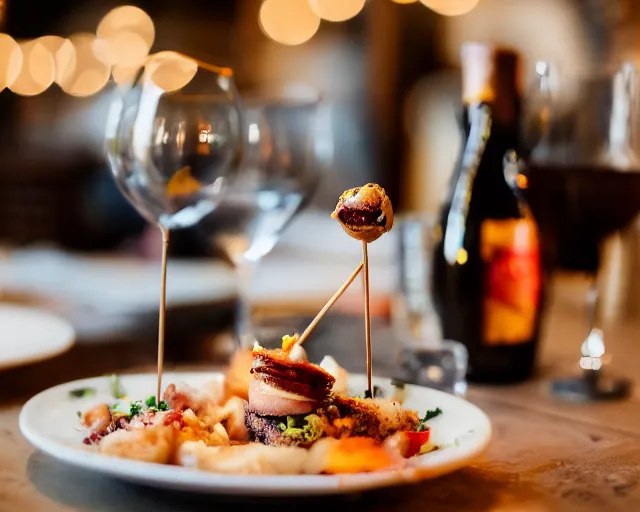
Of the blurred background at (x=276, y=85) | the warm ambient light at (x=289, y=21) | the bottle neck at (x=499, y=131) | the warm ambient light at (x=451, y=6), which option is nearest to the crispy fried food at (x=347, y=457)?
the bottle neck at (x=499, y=131)

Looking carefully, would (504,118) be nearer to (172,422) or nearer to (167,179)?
(167,179)

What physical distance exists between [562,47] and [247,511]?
→ 384 cm

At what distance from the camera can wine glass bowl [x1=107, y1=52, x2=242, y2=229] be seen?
2.66ft

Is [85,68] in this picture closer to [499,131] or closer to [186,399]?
[499,131]

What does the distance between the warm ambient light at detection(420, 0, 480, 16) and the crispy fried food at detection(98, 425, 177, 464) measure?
13.6ft

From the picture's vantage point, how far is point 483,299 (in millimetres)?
979

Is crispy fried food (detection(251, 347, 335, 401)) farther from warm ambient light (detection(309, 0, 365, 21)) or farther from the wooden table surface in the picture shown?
warm ambient light (detection(309, 0, 365, 21))

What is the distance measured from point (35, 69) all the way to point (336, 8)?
2859 millimetres

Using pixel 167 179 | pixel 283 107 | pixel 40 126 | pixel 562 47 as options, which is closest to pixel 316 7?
pixel 562 47

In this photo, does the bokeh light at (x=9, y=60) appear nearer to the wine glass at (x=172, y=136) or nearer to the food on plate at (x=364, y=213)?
the wine glass at (x=172, y=136)

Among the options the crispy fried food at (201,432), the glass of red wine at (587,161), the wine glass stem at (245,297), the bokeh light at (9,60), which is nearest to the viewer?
the crispy fried food at (201,432)

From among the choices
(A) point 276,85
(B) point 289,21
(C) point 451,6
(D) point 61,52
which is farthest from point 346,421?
(D) point 61,52

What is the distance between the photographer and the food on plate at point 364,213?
2.11 feet

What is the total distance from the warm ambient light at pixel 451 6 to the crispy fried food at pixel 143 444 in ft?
13.6
